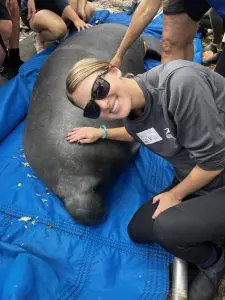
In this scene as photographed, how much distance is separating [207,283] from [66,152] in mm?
1220

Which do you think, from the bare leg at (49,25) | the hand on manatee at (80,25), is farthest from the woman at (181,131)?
the bare leg at (49,25)

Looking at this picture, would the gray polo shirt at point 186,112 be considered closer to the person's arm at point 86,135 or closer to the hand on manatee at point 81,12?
the person's arm at point 86,135

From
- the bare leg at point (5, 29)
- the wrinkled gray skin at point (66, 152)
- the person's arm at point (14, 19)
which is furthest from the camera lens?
the person's arm at point (14, 19)

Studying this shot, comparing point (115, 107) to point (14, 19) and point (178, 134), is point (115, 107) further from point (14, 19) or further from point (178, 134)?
point (14, 19)

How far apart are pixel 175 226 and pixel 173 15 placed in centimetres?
168

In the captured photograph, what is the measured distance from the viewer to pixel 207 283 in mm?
2135

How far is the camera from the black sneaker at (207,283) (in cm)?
211

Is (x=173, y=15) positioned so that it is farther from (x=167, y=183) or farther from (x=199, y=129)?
(x=199, y=129)

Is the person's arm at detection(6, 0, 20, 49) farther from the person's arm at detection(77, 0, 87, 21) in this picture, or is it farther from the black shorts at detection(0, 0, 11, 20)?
the person's arm at detection(77, 0, 87, 21)

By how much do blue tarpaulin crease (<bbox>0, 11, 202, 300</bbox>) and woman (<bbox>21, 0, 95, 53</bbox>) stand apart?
1.72 meters

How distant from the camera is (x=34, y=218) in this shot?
8.56ft

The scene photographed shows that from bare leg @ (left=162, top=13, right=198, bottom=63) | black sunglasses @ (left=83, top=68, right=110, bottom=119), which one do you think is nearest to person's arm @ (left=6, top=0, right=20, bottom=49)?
bare leg @ (left=162, top=13, right=198, bottom=63)

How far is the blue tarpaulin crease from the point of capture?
217 cm

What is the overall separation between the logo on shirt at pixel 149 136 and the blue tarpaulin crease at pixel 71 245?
77 centimetres
